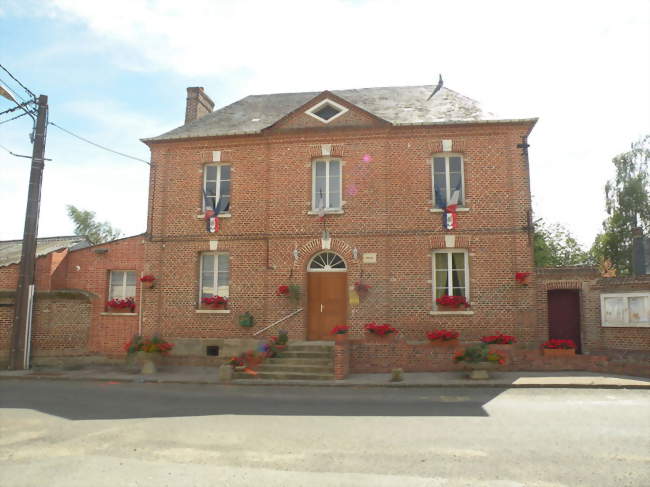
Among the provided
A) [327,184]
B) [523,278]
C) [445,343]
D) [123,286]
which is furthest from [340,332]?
[123,286]

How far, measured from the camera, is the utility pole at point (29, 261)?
14.6 meters

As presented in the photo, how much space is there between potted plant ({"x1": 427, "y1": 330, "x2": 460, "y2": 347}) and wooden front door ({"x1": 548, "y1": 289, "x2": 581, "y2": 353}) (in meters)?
4.19

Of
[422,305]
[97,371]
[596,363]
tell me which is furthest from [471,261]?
[97,371]

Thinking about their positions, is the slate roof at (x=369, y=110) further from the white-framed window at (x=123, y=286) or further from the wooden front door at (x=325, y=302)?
the wooden front door at (x=325, y=302)

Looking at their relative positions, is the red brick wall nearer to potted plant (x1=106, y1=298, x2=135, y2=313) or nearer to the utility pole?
potted plant (x1=106, y1=298, x2=135, y2=313)

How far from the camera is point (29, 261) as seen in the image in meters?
15.1

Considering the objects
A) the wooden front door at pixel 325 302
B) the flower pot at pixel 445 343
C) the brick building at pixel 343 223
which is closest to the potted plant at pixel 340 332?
the brick building at pixel 343 223

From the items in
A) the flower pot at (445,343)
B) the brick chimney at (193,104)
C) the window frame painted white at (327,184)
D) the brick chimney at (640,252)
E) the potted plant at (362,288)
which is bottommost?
the flower pot at (445,343)

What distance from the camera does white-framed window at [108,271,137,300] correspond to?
52.5ft

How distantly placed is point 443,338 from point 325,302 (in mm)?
3641

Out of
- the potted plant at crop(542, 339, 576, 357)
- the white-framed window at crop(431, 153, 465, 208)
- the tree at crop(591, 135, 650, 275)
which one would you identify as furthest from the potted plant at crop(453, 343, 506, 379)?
the tree at crop(591, 135, 650, 275)

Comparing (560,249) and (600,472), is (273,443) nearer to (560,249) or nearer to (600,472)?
(600,472)

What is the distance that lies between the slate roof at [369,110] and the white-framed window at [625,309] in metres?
6.46

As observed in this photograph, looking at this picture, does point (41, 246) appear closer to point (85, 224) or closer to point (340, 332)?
point (340, 332)
